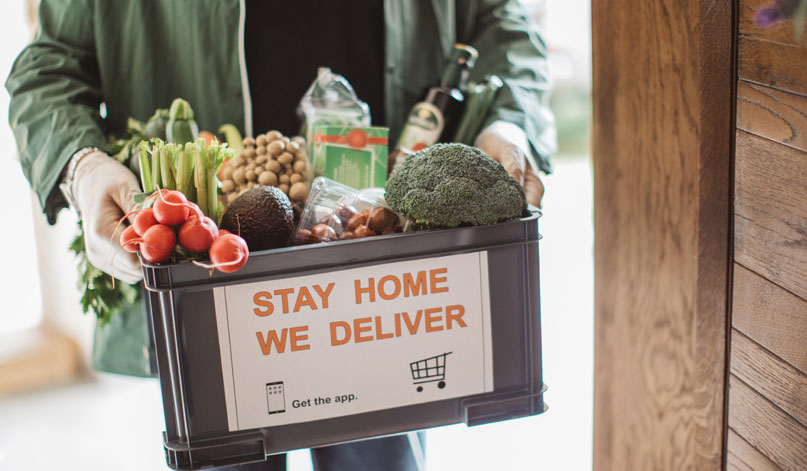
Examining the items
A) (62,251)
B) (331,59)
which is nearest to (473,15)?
(331,59)

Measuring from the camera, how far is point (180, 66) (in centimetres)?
153

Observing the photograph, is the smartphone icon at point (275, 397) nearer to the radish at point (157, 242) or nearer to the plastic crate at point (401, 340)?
the plastic crate at point (401, 340)

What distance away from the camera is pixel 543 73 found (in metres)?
1.62

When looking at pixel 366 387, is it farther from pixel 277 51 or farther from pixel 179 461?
pixel 277 51

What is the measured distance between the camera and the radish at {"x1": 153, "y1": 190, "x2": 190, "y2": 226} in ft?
3.06

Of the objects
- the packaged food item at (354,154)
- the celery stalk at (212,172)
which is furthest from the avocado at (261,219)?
the packaged food item at (354,154)

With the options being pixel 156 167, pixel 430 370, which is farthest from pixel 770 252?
pixel 156 167

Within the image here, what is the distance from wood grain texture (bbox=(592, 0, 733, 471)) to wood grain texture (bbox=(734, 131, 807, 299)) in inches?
2.1

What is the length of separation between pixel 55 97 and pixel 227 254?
642 mm

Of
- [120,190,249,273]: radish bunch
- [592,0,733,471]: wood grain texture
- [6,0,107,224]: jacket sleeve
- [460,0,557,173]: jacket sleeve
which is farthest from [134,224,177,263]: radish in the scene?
[592,0,733,471]: wood grain texture

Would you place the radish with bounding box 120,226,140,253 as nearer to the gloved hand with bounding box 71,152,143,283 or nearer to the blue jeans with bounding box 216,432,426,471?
the gloved hand with bounding box 71,152,143,283

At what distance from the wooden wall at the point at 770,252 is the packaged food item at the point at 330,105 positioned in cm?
64

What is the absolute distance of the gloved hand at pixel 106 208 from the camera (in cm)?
109

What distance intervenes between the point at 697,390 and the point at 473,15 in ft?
2.77
